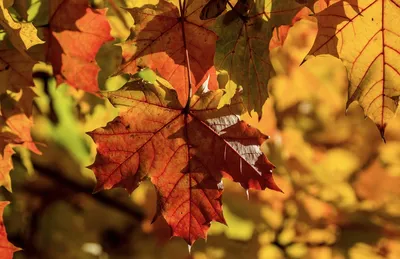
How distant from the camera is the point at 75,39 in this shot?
135 cm

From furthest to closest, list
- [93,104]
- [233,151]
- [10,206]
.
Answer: [10,206]
[93,104]
[233,151]

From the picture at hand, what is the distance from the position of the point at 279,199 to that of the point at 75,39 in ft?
5.10

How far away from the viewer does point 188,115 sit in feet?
3.52

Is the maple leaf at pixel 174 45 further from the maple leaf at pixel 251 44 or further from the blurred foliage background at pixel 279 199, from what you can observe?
A: the blurred foliage background at pixel 279 199

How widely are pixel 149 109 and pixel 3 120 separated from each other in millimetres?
477

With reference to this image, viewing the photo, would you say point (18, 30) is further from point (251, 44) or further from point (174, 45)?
point (251, 44)

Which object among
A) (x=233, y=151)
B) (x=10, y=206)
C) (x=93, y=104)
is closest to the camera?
(x=233, y=151)

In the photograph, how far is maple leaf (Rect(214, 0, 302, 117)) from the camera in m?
1.00

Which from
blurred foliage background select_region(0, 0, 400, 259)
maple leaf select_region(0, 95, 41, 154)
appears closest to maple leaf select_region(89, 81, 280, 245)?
maple leaf select_region(0, 95, 41, 154)

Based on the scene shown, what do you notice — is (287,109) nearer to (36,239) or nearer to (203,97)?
(36,239)

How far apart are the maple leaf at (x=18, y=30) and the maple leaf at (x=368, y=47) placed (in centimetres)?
51

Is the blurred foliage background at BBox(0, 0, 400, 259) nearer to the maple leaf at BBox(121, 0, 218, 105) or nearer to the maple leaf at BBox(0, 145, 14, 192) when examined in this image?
the maple leaf at BBox(0, 145, 14, 192)

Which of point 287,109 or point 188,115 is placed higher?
point 287,109

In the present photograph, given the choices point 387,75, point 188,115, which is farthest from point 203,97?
point 387,75
